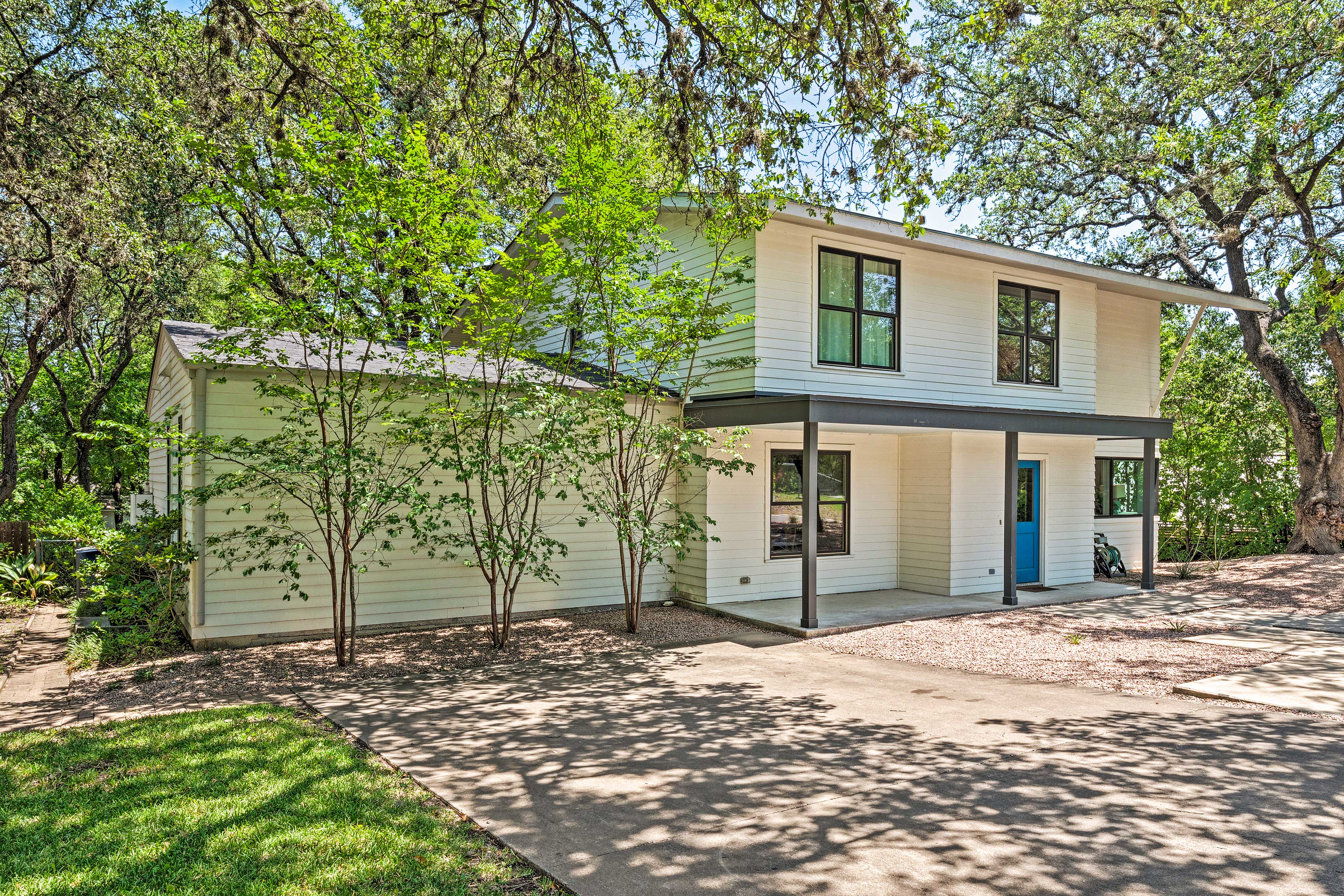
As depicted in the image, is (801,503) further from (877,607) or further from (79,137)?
(79,137)

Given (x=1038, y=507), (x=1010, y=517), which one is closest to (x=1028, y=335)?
(x=1038, y=507)

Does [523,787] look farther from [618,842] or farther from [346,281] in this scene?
[346,281]

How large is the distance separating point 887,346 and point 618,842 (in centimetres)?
877

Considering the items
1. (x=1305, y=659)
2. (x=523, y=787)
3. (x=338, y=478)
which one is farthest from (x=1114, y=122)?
(x=523, y=787)

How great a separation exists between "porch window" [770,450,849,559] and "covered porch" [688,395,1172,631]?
1.5 inches

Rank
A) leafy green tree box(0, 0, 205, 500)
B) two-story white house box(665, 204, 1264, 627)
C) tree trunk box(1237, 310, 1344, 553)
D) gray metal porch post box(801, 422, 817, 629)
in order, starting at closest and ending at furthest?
leafy green tree box(0, 0, 205, 500), gray metal porch post box(801, 422, 817, 629), two-story white house box(665, 204, 1264, 627), tree trunk box(1237, 310, 1344, 553)

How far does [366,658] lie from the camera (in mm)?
7727

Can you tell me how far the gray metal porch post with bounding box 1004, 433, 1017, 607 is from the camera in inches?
414

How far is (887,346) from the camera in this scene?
36.4 feet

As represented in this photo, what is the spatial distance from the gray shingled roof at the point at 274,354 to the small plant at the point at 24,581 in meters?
4.69

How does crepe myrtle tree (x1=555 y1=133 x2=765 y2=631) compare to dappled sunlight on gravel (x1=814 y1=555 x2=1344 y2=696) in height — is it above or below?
above

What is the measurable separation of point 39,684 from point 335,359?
401 centimetres

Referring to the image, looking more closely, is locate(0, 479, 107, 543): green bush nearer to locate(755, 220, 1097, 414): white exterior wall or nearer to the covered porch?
the covered porch

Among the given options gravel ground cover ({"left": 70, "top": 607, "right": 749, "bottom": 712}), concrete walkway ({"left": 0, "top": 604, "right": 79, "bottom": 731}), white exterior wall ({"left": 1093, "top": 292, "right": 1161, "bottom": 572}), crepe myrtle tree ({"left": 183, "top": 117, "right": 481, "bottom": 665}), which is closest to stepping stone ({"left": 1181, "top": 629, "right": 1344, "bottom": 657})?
gravel ground cover ({"left": 70, "top": 607, "right": 749, "bottom": 712})
